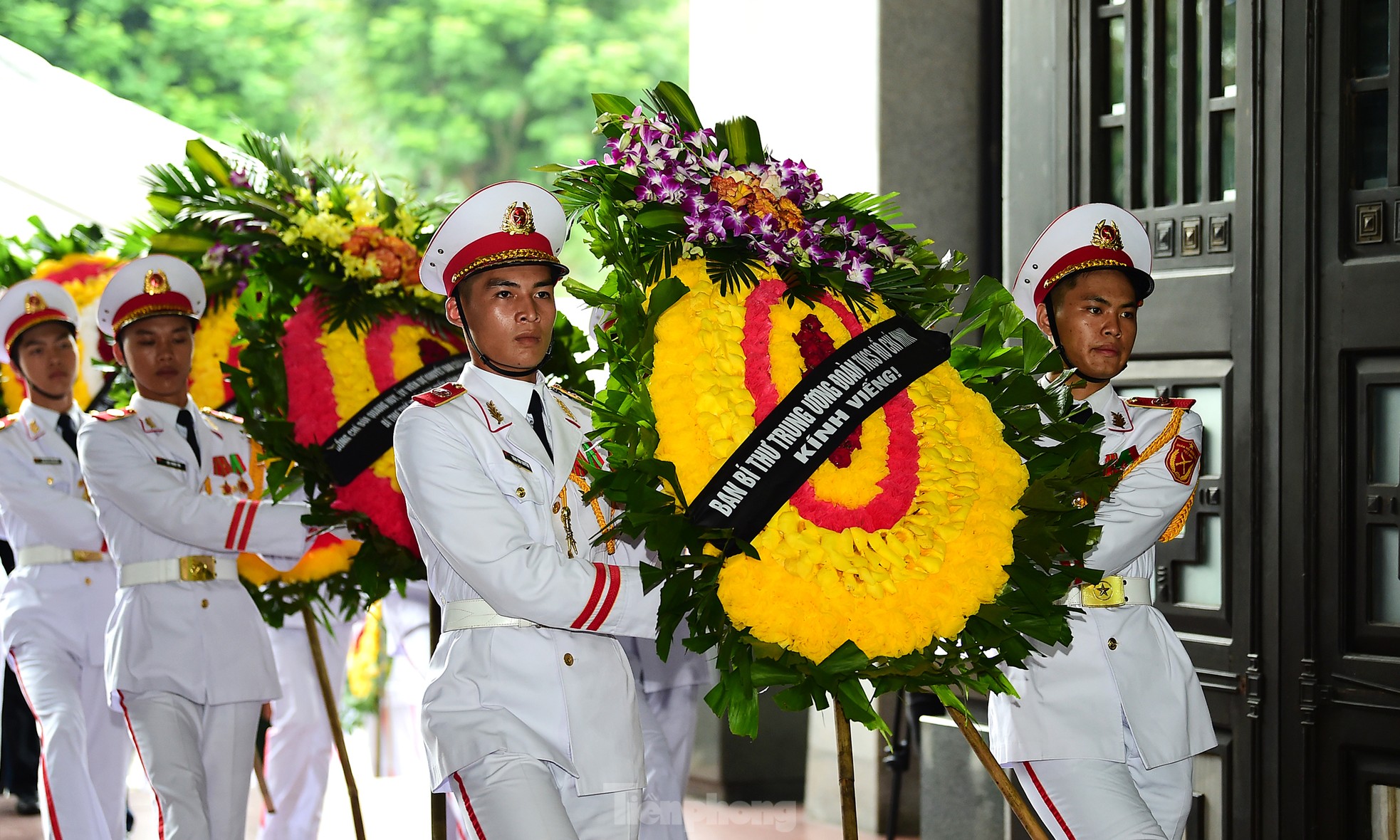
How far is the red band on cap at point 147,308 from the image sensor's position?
176 inches

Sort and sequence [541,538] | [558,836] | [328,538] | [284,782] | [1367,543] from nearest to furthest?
1. [558,836]
2. [541,538]
3. [1367,543]
4. [328,538]
5. [284,782]

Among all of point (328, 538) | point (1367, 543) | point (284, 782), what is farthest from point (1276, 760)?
point (284, 782)

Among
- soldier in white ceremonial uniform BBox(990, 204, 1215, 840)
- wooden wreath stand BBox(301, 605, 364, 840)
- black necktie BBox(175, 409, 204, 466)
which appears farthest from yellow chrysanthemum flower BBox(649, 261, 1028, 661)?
wooden wreath stand BBox(301, 605, 364, 840)

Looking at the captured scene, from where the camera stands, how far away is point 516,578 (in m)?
2.78

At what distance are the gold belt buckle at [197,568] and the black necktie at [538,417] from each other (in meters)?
1.72

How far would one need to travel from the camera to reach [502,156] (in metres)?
18.6

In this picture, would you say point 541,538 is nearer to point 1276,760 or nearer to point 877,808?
point 1276,760

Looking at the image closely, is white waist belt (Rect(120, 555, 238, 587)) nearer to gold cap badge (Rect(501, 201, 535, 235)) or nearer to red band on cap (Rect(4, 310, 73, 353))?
red band on cap (Rect(4, 310, 73, 353))

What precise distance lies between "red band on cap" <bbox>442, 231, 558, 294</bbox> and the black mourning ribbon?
2.26 ft

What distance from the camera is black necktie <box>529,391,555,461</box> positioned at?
3.08m

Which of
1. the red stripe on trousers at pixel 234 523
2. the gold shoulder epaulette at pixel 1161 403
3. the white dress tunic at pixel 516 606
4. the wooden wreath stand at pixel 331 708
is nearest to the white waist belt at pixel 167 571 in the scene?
the red stripe on trousers at pixel 234 523

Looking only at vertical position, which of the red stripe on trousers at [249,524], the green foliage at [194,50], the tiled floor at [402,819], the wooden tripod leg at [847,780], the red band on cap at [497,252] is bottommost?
the tiled floor at [402,819]

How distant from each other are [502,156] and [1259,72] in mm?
14933

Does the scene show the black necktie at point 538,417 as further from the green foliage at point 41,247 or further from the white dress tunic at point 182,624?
the green foliage at point 41,247
